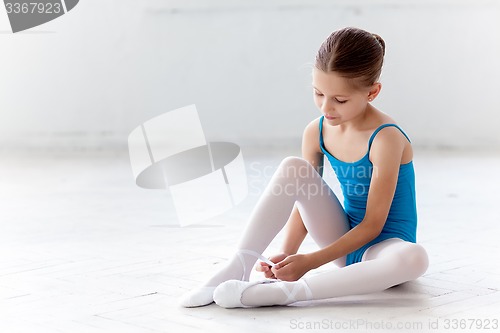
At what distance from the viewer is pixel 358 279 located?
1907 mm

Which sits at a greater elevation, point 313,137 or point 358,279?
point 313,137

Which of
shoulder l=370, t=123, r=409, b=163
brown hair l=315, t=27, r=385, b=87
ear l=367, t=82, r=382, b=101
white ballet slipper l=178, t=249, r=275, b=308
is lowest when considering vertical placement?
white ballet slipper l=178, t=249, r=275, b=308

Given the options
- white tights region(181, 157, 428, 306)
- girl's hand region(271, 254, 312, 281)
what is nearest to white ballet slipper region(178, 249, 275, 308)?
white tights region(181, 157, 428, 306)

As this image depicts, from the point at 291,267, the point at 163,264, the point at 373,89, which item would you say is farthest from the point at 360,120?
the point at 163,264

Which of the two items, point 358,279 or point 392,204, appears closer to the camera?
point 358,279

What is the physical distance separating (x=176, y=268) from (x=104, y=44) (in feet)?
13.0

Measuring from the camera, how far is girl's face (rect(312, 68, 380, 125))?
1927 mm

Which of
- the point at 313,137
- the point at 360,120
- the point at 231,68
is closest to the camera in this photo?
the point at 360,120

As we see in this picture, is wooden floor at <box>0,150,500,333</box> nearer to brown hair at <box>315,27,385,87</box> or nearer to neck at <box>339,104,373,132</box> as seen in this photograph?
neck at <box>339,104,373,132</box>

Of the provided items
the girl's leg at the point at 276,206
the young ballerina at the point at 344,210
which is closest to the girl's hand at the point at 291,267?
the young ballerina at the point at 344,210

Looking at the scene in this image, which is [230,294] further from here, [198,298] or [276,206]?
[276,206]

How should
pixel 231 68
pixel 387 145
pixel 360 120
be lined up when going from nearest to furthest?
pixel 387 145 → pixel 360 120 → pixel 231 68

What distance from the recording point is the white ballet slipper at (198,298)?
74.2 inches

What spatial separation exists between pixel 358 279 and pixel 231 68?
428cm
